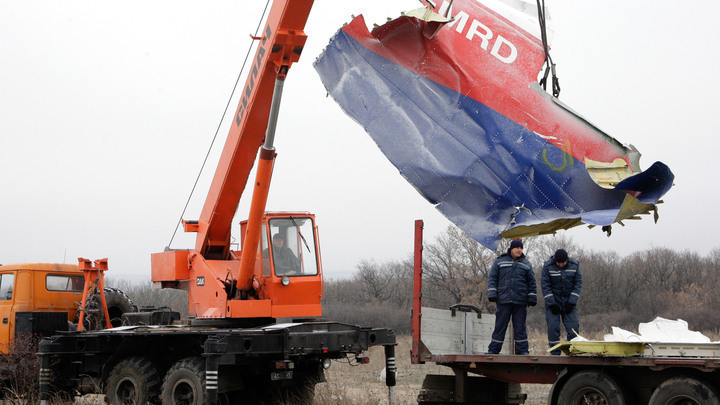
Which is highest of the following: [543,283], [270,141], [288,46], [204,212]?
[288,46]

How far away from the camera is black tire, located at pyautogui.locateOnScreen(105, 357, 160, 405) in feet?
32.0

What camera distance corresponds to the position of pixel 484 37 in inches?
305

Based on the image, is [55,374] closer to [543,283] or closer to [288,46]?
[288,46]

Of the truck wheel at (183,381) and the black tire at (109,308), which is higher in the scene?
the black tire at (109,308)

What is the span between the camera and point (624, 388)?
748 cm

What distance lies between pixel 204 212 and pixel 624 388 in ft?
21.5

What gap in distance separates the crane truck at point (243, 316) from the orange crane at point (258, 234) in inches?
0.6

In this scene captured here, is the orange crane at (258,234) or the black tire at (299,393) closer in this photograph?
the orange crane at (258,234)

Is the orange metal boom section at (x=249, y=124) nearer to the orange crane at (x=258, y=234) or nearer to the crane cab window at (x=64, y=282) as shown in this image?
the orange crane at (x=258, y=234)

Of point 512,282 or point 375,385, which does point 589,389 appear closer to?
point 512,282

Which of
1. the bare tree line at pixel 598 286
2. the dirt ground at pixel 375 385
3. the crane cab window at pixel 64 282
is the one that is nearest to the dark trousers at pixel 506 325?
the dirt ground at pixel 375 385

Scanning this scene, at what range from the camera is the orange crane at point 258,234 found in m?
9.34

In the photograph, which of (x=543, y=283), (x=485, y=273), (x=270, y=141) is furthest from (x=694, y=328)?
(x=270, y=141)

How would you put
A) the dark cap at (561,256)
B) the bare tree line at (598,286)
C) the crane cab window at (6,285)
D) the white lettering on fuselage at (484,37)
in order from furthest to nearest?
the bare tree line at (598,286), the crane cab window at (6,285), the dark cap at (561,256), the white lettering on fuselage at (484,37)
